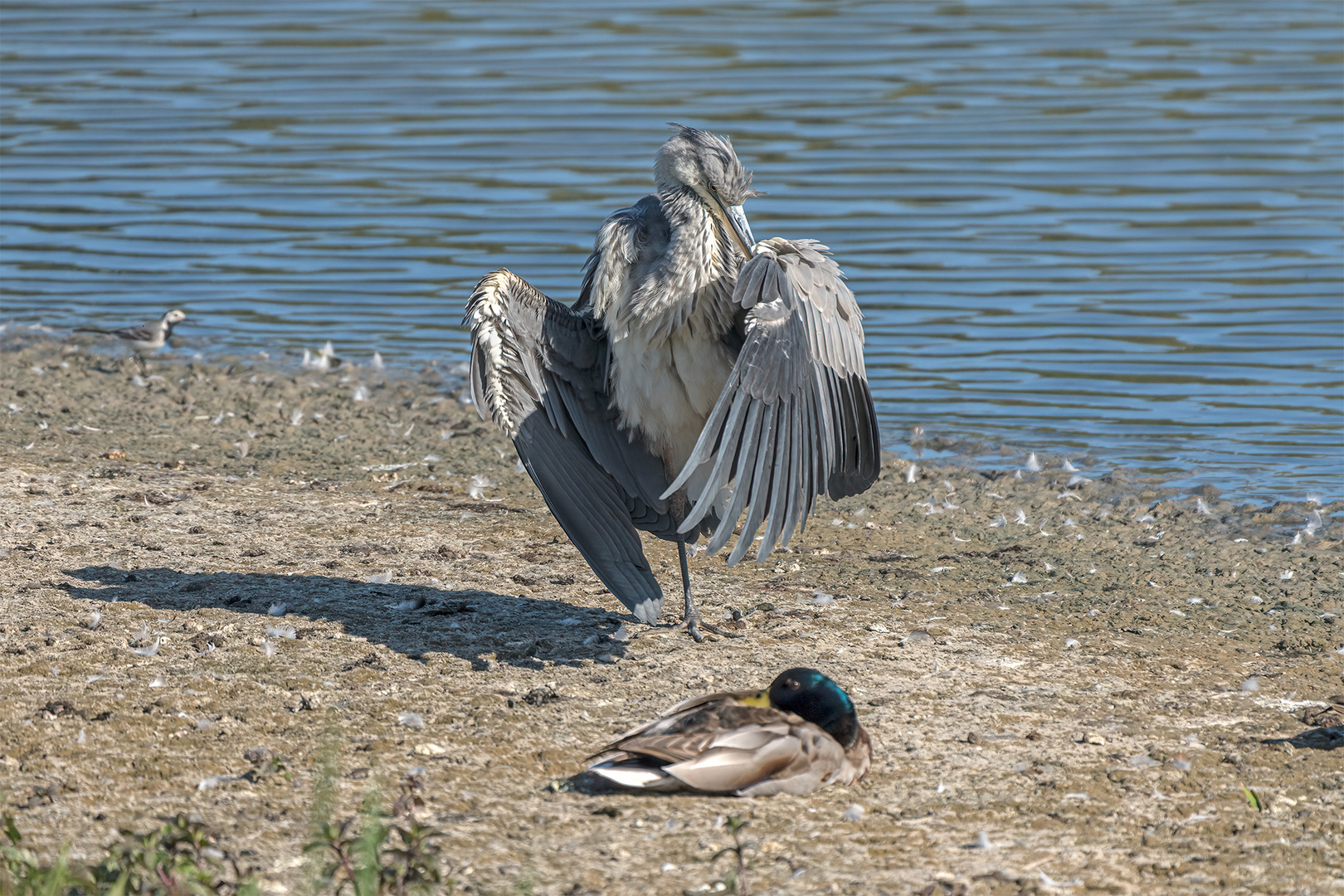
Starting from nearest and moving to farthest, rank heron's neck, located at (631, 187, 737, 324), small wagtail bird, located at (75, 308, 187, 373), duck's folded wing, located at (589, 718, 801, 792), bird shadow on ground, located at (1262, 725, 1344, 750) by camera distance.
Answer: duck's folded wing, located at (589, 718, 801, 792), bird shadow on ground, located at (1262, 725, 1344, 750), heron's neck, located at (631, 187, 737, 324), small wagtail bird, located at (75, 308, 187, 373)

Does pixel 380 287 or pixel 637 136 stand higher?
pixel 637 136

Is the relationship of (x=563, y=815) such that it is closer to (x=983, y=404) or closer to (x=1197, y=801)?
(x=1197, y=801)

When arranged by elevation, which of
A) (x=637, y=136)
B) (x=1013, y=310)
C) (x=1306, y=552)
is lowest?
(x=1306, y=552)

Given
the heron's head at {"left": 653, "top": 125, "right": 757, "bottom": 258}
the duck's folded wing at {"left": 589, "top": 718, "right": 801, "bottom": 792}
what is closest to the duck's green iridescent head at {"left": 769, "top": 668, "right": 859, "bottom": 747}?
the duck's folded wing at {"left": 589, "top": 718, "right": 801, "bottom": 792}

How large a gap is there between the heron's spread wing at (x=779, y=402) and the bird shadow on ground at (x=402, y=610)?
765 mm

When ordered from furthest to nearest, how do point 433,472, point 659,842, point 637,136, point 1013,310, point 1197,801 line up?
point 637,136
point 1013,310
point 433,472
point 1197,801
point 659,842

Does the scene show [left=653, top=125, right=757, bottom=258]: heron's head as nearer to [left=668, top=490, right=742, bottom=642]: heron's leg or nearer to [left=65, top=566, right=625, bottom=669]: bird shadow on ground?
[left=668, top=490, right=742, bottom=642]: heron's leg

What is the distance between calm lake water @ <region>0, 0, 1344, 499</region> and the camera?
9.23 m

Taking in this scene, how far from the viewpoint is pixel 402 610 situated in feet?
18.3

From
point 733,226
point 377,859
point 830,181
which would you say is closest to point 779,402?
point 733,226

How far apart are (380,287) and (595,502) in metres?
6.08

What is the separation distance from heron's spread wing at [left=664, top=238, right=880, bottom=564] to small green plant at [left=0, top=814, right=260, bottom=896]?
1717 mm

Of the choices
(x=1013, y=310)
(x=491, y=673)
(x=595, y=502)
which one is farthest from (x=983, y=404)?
(x=491, y=673)

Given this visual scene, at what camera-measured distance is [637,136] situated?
14227mm
